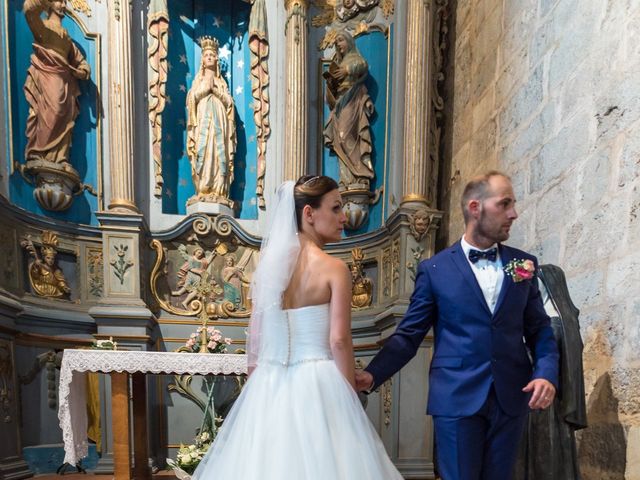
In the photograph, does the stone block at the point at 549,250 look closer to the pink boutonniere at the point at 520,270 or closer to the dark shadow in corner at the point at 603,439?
the dark shadow in corner at the point at 603,439

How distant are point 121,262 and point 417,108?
3.74 metres

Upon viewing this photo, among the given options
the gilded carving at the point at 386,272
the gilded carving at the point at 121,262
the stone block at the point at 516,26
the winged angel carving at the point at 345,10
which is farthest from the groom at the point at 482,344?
the winged angel carving at the point at 345,10

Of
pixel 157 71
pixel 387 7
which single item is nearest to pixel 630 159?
pixel 387 7

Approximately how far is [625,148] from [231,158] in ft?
15.1

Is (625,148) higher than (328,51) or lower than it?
lower

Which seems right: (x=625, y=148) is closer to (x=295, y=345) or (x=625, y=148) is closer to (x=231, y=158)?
(x=295, y=345)

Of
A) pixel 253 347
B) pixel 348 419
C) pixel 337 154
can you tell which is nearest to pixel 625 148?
pixel 348 419

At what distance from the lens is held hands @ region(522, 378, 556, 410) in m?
1.83

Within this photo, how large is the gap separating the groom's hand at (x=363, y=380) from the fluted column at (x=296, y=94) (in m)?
4.13

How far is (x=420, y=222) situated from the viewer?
5.11 metres

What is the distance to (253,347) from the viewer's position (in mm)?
2252

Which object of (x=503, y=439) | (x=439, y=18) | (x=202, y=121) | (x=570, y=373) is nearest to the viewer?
(x=503, y=439)

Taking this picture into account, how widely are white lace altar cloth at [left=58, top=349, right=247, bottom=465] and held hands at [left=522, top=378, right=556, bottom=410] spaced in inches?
102

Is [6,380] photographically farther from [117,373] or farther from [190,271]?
[190,271]
